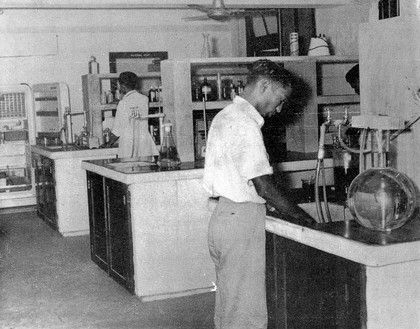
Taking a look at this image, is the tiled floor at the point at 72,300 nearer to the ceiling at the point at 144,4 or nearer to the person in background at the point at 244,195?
the person in background at the point at 244,195

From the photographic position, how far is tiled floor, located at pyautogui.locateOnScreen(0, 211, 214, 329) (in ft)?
12.9

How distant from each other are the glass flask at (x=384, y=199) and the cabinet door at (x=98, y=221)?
291 centimetres

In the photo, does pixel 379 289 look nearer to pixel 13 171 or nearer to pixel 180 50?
pixel 13 171

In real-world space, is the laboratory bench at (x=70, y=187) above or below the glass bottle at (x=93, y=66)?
below

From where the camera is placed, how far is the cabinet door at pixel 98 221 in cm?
495

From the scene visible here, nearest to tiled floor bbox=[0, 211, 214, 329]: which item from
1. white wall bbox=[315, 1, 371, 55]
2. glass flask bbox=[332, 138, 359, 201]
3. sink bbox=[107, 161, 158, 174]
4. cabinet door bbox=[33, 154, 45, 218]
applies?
sink bbox=[107, 161, 158, 174]

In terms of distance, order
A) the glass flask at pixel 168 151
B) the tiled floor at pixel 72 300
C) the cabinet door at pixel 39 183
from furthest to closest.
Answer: the cabinet door at pixel 39 183, the glass flask at pixel 168 151, the tiled floor at pixel 72 300

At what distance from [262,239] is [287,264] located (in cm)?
20

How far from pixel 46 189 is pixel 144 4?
2.57m

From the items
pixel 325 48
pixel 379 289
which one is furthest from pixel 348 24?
pixel 379 289

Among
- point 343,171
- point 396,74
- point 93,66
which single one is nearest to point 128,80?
point 93,66

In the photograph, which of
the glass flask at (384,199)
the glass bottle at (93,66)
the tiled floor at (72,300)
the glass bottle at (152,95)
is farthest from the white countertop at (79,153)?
the glass flask at (384,199)

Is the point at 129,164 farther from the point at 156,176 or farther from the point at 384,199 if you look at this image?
the point at 384,199

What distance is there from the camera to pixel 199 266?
442 centimetres
